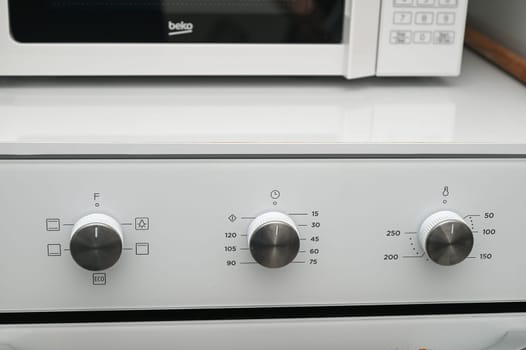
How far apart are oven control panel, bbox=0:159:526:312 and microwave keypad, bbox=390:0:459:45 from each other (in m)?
0.20

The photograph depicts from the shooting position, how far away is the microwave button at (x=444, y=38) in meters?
0.80

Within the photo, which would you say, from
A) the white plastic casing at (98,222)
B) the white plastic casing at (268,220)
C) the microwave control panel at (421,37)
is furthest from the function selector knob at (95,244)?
the microwave control panel at (421,37)

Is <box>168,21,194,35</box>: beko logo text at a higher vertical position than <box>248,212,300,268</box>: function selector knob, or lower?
higher

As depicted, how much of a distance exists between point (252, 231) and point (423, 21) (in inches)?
12.6

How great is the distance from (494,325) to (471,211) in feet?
0.41

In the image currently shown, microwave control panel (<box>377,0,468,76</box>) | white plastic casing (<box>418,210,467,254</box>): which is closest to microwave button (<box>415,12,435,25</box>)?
microwave control panel (<box>377,0,468,76</box>)

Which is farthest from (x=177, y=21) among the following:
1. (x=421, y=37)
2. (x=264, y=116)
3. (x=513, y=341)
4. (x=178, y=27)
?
(x=513, y=341)

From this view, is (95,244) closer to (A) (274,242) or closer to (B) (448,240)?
(A) (274,242)

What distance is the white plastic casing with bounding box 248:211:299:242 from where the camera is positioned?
0.64 meters

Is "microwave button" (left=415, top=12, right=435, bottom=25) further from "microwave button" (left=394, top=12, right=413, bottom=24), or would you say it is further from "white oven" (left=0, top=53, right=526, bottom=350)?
"white oven" (left=0, top=53, right=526, bottom=350)

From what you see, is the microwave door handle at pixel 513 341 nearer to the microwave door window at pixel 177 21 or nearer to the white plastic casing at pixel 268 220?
the white plastic casing at pixel 268 220

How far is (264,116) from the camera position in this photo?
721 millimetres

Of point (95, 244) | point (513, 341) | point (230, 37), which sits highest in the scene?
point (230, 37)

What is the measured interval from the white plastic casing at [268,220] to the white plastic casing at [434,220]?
112 millimetres
